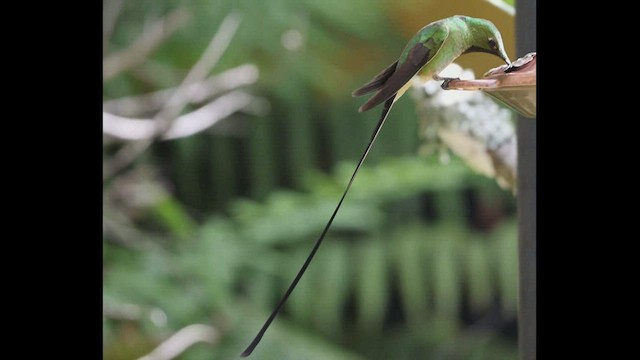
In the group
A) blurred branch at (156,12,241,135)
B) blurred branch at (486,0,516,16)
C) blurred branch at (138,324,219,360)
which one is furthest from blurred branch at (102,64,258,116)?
blurred branch at (486,0,516,16)

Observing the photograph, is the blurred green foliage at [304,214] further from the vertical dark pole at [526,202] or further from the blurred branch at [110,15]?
the vertical dark pole at [526,202]

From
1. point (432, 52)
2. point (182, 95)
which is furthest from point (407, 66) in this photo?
point (182, 95)

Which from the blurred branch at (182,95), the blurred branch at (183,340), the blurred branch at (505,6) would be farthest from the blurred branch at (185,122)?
the blurred branch at (505,6)

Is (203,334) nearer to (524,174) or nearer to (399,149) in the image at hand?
(399,149)

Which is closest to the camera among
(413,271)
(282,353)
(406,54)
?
(406,54)
